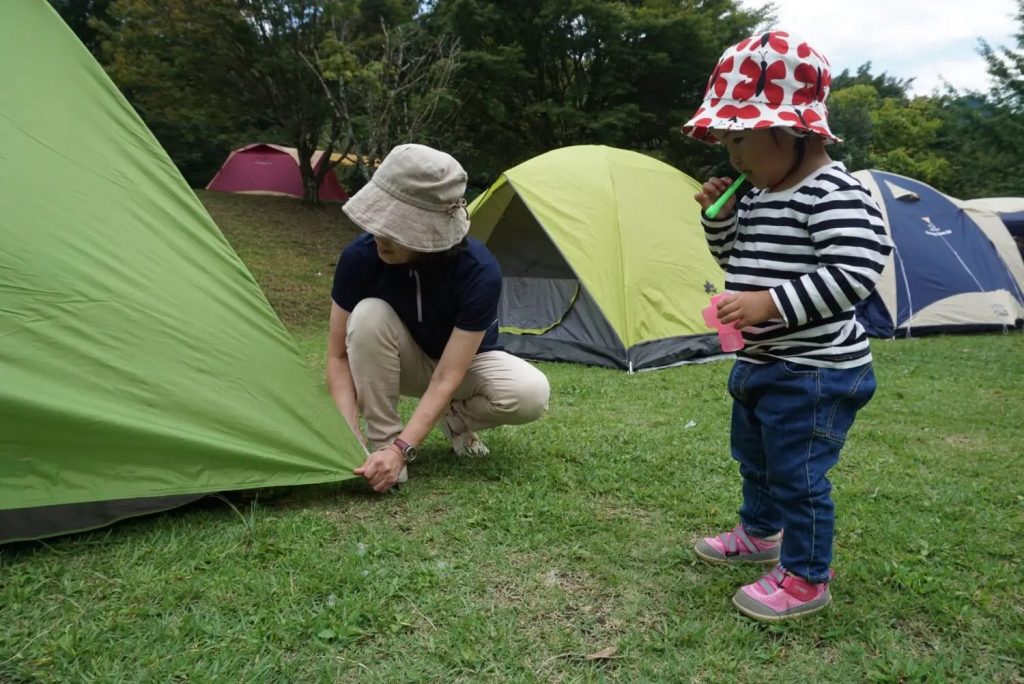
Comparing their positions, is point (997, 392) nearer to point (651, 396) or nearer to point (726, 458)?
point (651, 396)

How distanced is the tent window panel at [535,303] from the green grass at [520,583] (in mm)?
2673

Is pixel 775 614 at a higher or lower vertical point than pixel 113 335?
lower

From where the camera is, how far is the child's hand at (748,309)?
1540mm

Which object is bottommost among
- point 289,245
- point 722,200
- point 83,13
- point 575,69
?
point 289,245

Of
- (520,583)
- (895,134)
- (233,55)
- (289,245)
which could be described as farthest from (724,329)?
(895,134)

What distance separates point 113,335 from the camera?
6.46 feet

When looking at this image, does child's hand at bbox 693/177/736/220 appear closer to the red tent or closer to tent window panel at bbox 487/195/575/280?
tent window panel at bbox 487/195/575/280

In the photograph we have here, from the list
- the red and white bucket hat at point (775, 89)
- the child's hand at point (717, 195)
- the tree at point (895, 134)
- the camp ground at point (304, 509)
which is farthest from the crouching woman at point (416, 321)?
the tree at point (895, 134)

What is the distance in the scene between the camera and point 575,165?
18.8ft

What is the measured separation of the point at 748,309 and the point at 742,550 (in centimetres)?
77

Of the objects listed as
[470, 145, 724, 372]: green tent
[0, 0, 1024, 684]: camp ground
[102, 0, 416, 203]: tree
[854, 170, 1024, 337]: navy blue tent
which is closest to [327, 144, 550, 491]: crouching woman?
[0, 0, 1024, 684]: camp ground

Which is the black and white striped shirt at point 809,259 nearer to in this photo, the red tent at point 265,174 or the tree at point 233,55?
the tree at point 233,55

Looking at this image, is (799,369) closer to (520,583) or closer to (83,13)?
(520,583)

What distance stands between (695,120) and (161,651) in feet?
5.31
